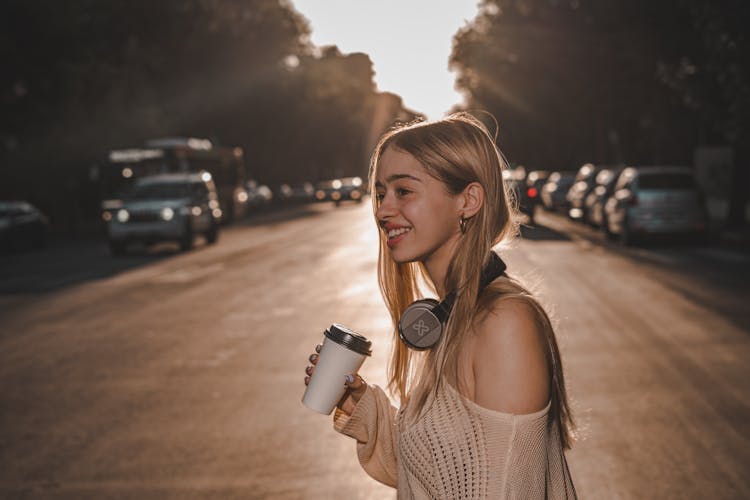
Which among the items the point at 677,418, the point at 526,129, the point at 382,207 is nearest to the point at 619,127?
the point at 526,129

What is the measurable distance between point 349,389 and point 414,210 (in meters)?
0.54

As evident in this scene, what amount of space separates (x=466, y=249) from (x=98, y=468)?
167 inches

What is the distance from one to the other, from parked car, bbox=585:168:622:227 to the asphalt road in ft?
30.3

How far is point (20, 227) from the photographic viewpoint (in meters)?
28.4

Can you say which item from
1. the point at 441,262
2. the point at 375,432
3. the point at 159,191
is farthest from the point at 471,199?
the point at 159,191

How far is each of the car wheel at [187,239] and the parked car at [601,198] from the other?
10665 millimetres

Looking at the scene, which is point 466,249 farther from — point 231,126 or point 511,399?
Answer: point 231,126

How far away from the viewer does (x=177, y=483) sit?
551 cm

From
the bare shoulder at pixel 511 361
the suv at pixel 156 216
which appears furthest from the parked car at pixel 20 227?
the bare shoulder at pixel 511 361

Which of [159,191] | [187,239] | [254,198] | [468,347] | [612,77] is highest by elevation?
[612,77]

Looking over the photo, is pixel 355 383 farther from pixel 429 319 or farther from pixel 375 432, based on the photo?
pixel 429 319

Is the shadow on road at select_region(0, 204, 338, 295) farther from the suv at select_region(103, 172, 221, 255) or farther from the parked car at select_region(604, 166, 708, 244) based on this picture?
the parked car at select_region(604, 166, 708, 244)

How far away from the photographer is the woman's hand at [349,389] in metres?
2.47

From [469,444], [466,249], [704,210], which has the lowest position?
[704,210]
